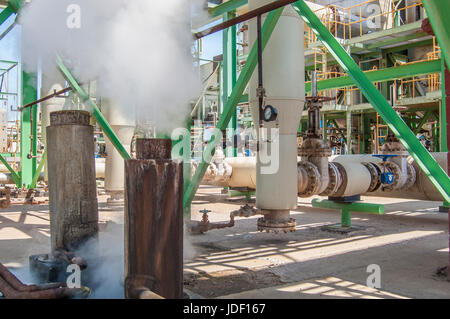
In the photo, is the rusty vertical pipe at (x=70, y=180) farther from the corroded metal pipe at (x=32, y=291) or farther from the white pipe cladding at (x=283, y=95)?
the white pipe cladding at (x=283, y=95)

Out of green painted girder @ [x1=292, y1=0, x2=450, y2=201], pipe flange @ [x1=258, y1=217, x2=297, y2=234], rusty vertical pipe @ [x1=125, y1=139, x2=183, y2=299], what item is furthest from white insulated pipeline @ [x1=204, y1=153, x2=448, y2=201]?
rusty vertical pipe @ [x1=125, y1=139, x2=183, y2=299]

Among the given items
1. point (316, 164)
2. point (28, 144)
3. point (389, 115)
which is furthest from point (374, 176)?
point (28, 144)

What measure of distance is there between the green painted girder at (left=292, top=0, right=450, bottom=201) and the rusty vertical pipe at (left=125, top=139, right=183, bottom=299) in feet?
9.28

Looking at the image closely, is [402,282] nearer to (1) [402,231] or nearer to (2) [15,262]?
(1) [402,231]

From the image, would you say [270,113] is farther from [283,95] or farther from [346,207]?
[346,207]

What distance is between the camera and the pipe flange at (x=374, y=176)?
23.5 feet

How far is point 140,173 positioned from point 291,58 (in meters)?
3.27

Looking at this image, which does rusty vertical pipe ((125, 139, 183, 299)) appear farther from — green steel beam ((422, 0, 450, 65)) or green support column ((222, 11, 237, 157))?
green support column ((222, 11, 237, 157))

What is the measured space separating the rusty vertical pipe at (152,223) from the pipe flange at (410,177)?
5.57 metres

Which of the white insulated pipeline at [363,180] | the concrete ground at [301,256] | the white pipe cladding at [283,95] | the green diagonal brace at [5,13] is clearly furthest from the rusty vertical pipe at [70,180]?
the white insulated pipeline at [363,180]

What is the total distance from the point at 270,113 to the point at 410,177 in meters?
3.95

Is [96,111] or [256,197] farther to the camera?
[256,197]

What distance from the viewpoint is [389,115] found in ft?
14.9

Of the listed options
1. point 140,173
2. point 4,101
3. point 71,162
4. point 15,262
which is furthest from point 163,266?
point 4,101
